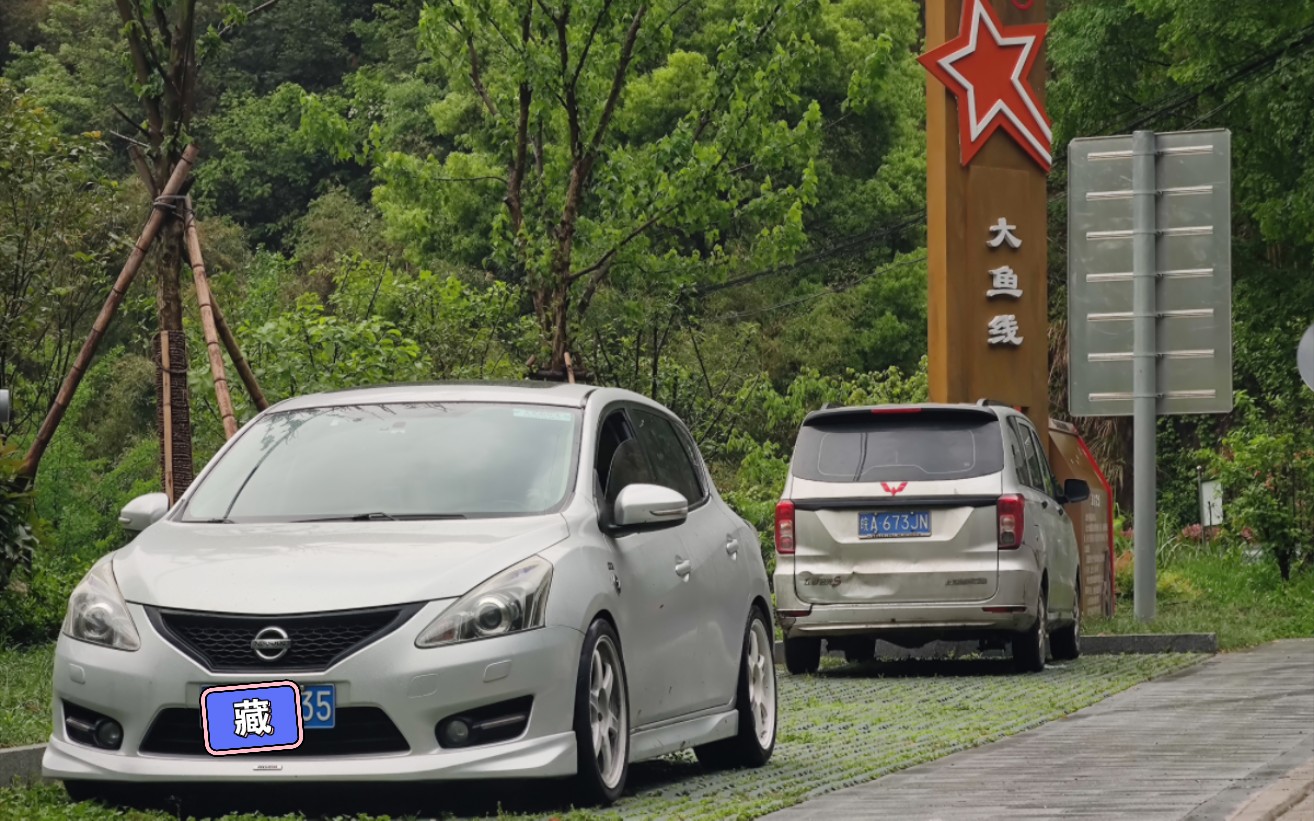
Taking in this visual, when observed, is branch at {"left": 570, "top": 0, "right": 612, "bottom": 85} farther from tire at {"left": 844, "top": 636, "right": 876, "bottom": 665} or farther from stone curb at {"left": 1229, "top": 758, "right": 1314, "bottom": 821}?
stone curb at {"left": 1229, "top": 758, "right": 1314, "bottom": 821}

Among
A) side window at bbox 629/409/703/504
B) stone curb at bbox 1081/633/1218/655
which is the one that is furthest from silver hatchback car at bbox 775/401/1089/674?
side window at bbox 629/409/703/504

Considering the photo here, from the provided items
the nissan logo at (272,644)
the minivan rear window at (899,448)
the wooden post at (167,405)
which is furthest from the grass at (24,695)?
the minivan rear window at (899,448)

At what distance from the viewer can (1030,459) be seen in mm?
16875

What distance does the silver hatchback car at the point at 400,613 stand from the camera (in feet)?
25.0

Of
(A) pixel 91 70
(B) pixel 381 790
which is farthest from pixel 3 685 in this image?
(A) pixel 91 70

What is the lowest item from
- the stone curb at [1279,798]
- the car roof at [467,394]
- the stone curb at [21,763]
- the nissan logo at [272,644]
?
the stone curb at [1279,798]

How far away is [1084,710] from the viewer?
1284 cm

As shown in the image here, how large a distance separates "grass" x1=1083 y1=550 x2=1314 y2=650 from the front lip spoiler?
3764 mm

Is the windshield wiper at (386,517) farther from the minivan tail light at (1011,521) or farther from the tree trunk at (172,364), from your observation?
the minivan tail light at (1011,521)

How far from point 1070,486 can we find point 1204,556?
1360cm

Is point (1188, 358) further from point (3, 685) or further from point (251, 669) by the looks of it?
point (251, 669)

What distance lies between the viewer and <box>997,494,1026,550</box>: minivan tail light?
15414mm

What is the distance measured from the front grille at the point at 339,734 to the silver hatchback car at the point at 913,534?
8275 mm

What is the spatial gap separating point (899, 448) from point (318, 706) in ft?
28.7
